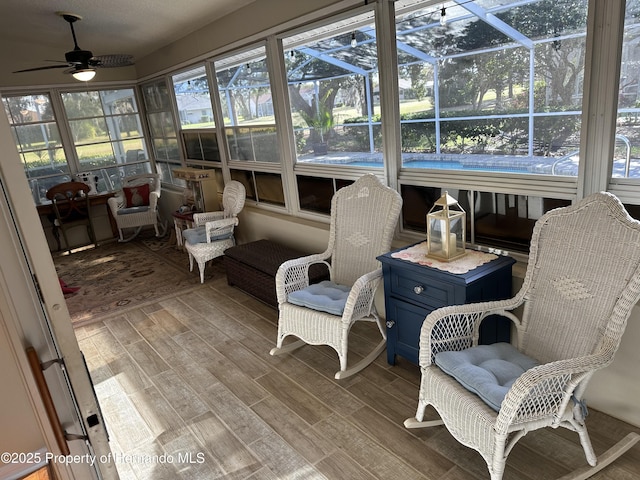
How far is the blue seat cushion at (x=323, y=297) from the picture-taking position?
2.56 meters

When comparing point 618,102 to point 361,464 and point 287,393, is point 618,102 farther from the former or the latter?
point 287,393

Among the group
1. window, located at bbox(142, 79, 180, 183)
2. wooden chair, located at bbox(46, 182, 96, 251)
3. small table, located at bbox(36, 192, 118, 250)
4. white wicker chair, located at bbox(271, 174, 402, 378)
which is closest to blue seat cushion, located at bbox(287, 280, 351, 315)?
white wicker chair, located at bbox(271, 174, 402, 378)

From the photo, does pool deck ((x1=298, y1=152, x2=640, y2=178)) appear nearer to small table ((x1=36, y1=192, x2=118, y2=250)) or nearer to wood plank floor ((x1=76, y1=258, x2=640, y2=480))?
wood plank floor ((x1=76, y1=258, x2=640, y2=480))

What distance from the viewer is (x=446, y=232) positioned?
231 centimetres

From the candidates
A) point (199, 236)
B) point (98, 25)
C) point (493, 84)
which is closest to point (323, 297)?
point (493, 84)

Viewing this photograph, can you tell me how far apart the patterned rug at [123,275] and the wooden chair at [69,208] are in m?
0.37

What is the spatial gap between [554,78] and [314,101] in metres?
1.97

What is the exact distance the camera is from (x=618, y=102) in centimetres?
189

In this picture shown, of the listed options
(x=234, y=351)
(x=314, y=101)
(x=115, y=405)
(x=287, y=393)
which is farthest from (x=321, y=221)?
(x=115, y=405)

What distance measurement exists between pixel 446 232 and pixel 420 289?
1.08 feet

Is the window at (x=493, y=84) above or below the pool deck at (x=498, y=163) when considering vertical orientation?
above

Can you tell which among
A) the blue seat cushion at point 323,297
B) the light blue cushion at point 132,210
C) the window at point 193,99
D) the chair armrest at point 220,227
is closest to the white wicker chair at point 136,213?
the light blue cushion at point 132,210

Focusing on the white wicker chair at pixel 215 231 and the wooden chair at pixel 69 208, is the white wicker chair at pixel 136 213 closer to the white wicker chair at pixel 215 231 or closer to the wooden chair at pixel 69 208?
the wooden chair at pixel 69 208

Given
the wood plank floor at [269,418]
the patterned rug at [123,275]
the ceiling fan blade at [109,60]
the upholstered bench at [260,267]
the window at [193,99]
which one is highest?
the ceiling fan blade at [109,60]
